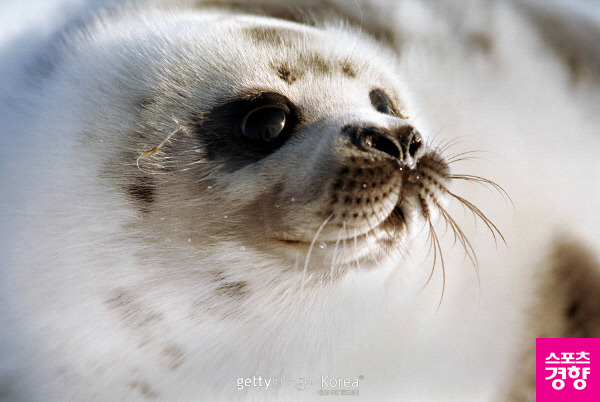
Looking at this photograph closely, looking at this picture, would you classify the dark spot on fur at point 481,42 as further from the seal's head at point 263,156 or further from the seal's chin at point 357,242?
the seal's chin at point 357,242

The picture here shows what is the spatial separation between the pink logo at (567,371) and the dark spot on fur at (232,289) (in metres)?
0.51

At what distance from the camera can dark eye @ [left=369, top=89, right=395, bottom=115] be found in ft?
2.88

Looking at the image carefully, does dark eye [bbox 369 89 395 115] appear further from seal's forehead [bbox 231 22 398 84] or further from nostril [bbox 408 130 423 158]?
nostril [bbox 408 130 423 158]

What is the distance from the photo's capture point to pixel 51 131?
0.76m

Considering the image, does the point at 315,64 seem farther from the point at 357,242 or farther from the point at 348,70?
the point at 357,242

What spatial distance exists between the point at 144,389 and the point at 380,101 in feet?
1.77

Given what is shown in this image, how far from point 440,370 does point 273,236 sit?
0.45m

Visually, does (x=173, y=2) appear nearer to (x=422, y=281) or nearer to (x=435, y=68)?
(x=435, y=68)

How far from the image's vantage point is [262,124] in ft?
2.34

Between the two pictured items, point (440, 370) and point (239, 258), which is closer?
point (239, 258)

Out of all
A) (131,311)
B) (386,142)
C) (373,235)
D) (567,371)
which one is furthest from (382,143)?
(567,371)

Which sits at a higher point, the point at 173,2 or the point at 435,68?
the point at 435,68

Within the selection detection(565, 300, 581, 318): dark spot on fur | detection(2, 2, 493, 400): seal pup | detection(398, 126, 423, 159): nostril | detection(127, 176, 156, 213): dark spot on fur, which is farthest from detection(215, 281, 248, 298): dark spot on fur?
detection(565, 300, 581, 318): dark spot on fur

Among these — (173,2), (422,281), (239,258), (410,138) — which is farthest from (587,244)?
(173,2)
